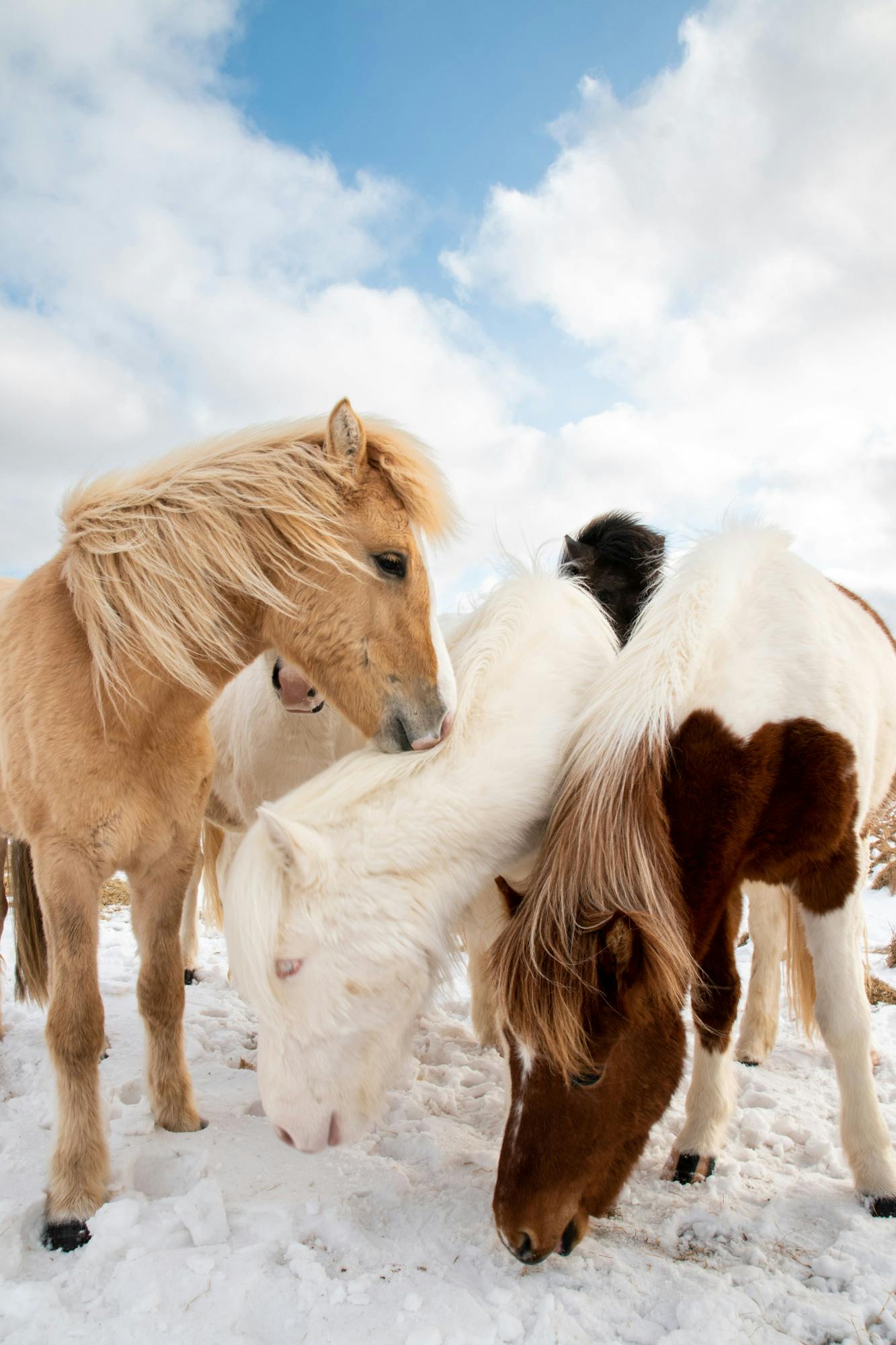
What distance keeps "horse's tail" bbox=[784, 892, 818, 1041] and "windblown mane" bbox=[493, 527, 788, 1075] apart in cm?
169

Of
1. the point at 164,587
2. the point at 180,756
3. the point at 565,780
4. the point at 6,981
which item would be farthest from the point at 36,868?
the point at 6,981

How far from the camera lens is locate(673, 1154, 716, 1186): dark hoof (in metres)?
2.67

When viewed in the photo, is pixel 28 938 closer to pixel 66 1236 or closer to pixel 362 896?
pixel 66 1236

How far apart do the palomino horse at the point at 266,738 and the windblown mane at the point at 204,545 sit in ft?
2.32

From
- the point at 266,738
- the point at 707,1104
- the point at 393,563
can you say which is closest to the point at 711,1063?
the point at 707,1104

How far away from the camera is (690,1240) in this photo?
232 centimetres

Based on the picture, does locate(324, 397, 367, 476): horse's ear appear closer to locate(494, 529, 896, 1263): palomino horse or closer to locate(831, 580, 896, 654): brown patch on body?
locate(494, 529, 896, 1263): palomino horse

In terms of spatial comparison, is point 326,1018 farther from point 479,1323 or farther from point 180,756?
point 180,756

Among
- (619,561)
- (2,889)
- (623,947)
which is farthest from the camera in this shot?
(619,561)

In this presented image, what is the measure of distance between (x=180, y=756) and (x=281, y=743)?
1.00 metres

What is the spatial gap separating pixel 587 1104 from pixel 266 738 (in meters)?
2.30

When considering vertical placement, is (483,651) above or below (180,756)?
above

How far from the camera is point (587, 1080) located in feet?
6.83

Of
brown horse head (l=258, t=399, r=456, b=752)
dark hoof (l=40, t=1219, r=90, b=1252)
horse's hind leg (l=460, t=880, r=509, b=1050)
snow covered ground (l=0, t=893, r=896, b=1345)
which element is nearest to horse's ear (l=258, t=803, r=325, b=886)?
brown horse head (l=258, t=399, r=456, b=752)
